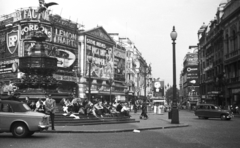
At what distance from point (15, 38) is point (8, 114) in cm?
5318

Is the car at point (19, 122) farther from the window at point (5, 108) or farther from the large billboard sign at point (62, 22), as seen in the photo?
the large billboard sign at point (62, 22)

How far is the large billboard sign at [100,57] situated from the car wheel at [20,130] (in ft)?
206

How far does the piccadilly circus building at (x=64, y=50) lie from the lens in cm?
6203

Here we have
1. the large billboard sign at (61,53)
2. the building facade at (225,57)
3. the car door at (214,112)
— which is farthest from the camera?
the large billboard sign at (61,53)

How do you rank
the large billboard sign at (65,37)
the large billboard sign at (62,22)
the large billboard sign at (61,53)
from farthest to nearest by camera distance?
the large billboard sign at (65,37), the large billboard sign at (62,22), the large billboard sign at (61,53)

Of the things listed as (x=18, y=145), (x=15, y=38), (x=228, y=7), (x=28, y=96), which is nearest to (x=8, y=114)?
(x=18, y=145)

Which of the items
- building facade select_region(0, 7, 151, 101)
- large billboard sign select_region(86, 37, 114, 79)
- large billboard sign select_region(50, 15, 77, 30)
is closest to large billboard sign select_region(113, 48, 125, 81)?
building facade select_region(0, 7, 151, 101)

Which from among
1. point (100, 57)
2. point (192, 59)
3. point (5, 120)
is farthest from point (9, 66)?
point (192, 59)

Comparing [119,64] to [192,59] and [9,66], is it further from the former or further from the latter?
[9,66]

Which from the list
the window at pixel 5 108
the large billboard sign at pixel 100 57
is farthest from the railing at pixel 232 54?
the window at pixel 5 108

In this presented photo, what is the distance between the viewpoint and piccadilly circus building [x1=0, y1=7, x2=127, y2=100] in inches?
2442

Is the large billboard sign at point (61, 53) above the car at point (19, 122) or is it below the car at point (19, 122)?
above

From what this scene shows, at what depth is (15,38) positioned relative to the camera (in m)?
63.0

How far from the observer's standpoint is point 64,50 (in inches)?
2721
